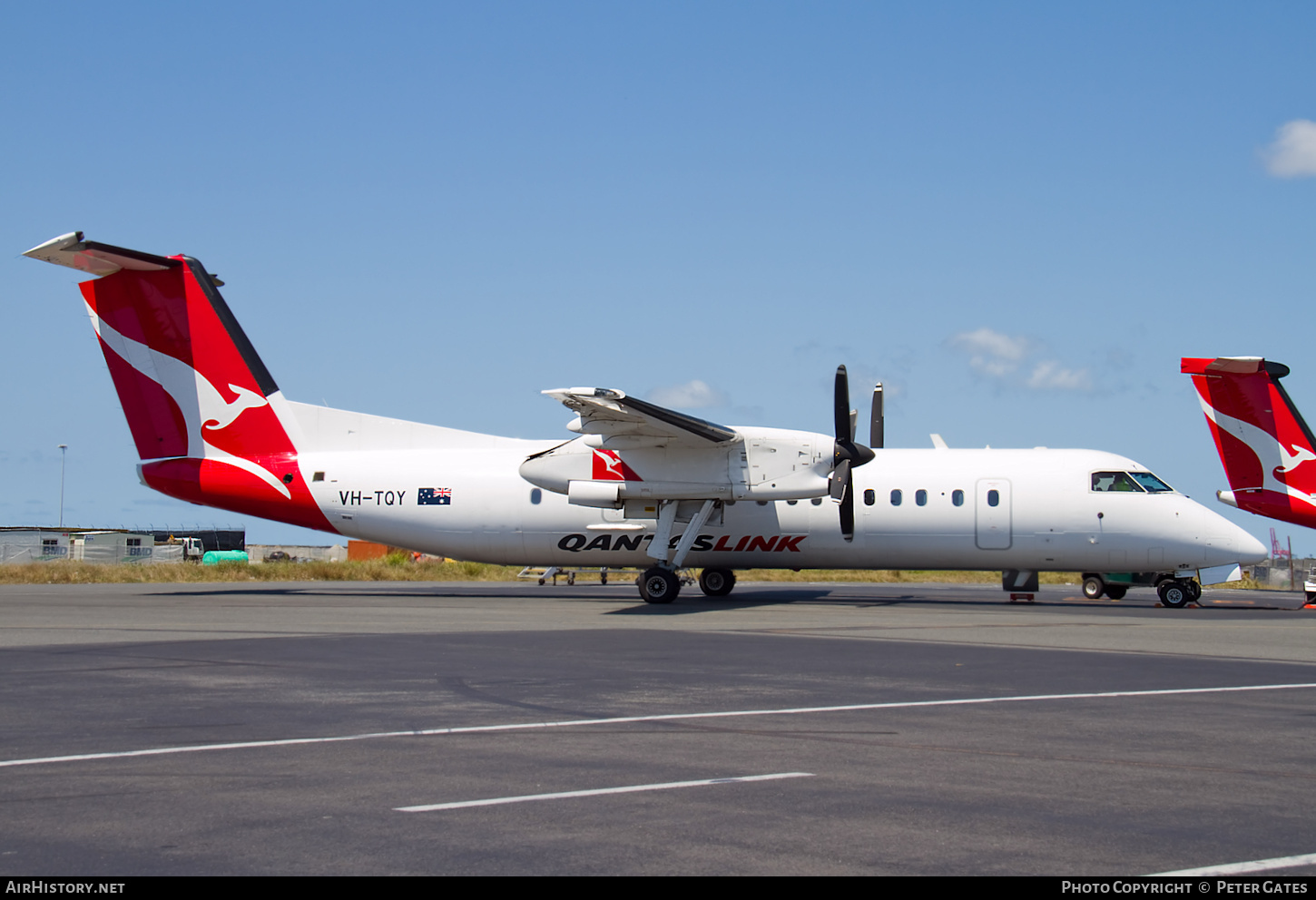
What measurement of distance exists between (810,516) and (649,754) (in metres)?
18.9

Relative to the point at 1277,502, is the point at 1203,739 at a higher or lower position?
lower

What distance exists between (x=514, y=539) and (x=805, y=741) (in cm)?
1986

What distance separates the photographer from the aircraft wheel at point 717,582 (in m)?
27.9

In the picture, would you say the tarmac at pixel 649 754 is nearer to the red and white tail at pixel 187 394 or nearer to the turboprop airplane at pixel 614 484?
the turboprop airplane at pixel 614 484

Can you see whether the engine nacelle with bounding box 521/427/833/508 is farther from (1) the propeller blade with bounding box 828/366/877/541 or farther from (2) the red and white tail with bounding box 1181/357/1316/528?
(2) the red and white tail with bounding box 1181/357/1316/528

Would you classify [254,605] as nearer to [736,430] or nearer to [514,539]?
[514,539]

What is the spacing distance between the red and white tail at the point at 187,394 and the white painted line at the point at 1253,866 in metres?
24.8

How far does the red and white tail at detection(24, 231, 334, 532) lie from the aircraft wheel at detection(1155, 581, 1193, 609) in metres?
19.9

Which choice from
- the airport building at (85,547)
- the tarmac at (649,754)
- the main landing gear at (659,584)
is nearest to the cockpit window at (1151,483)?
the tarmac at (649,754)

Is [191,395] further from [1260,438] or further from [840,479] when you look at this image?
[1260,438]

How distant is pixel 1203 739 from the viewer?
26.3ft

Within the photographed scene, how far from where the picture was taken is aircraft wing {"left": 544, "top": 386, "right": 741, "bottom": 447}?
883 inches
